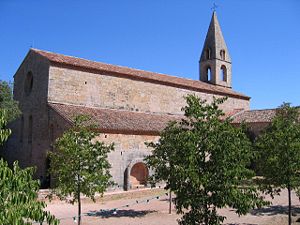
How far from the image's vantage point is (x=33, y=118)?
25.5m

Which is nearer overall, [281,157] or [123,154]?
[281,157]

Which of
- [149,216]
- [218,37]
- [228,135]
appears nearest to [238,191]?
[228,135]

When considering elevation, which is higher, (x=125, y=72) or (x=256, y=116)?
(x=125, y=72)

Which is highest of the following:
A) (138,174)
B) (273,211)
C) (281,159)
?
(281,159)

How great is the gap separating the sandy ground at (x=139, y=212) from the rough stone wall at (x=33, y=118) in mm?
6410

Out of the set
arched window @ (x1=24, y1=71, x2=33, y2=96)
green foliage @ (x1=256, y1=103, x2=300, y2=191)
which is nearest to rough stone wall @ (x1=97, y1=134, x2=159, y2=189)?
arched window @ (x1=24, y1=71, x2=33, y2=96)

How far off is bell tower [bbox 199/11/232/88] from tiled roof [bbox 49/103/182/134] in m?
14.4

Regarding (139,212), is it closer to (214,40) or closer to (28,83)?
(28,83)

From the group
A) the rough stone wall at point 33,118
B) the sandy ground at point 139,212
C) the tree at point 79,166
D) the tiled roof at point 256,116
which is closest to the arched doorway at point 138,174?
the sandy ground at point 139,212

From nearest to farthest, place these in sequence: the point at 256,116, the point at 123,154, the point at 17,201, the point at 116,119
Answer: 1. the point at 17,201
2. the point at 123,154
3. the point at 116,119
4. the point at 256,116

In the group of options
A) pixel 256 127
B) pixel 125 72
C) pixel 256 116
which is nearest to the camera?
pixel 125 72

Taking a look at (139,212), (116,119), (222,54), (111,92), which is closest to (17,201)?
(139,212)

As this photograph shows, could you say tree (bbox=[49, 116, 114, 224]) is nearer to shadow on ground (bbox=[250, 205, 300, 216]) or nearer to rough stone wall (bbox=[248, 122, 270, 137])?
shadow on ground (bbox=[250, 205, 300, 216])

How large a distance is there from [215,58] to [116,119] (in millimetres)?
19548
